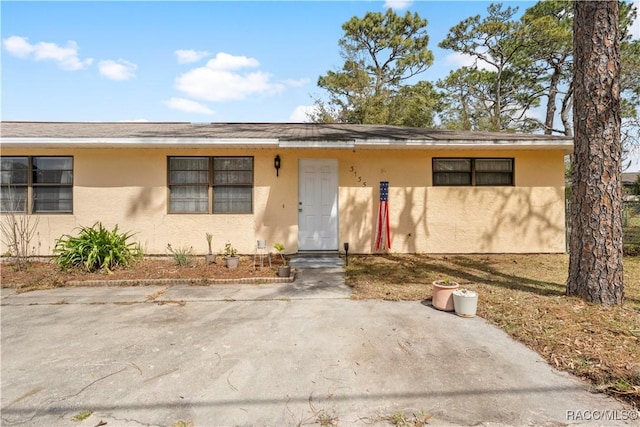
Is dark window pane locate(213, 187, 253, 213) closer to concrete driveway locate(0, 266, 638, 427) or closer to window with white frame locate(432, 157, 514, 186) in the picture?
concrete driveway locate(0, 266, 638, 427)

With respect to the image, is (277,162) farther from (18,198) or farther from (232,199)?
(18,198)

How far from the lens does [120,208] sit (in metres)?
7.35

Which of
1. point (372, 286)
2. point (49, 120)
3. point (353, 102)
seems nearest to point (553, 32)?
point (353, 102)

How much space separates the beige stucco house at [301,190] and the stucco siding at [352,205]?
24 millimetres

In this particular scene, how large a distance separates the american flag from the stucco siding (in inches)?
6.3

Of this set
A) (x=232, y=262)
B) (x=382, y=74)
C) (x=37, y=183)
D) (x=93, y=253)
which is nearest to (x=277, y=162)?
(x=232, y=262)

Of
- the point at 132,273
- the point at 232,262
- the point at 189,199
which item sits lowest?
the point at 132,273

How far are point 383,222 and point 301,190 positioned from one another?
6.97 feet

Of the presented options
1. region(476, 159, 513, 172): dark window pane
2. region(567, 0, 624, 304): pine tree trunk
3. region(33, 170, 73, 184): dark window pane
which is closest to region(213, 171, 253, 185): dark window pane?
region(33, 170, 73, 184): dark window pane

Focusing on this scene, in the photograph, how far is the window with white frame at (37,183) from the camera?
283 inches

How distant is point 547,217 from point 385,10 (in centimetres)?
1879

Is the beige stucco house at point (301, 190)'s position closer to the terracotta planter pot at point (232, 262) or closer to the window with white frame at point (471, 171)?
the window with white frame at point (471, 171)

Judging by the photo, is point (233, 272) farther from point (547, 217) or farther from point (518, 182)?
point (547, 217)

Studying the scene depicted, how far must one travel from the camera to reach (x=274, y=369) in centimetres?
271
